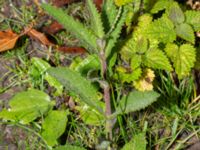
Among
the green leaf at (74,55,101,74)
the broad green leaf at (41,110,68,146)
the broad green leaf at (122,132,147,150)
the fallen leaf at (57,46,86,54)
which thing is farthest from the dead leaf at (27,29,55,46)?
the broad green leaf at (122,132,147,150)

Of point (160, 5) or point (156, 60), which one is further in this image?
point (160, 5)

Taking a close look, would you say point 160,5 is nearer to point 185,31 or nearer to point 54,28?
point 185,31

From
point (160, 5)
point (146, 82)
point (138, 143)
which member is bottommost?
point (138, 143)

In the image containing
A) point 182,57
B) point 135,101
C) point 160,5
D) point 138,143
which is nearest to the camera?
point 138,143

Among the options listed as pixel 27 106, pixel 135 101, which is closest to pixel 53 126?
pixel 27 106

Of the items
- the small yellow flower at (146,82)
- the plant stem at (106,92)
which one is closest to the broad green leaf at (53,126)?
the plant stem at (106,92)

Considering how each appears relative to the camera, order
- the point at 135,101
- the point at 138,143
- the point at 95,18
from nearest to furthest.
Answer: the point at 95,18 < the point at 138,143 < the point at 135,101

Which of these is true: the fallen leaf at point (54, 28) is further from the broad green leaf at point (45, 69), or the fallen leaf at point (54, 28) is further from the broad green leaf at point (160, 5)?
the broad green leaf at point (160, 5)
